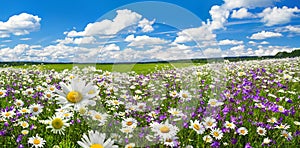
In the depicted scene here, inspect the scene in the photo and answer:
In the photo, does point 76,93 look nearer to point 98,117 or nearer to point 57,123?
point 57,123

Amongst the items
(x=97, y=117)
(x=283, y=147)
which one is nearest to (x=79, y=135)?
(x=97, y=117)

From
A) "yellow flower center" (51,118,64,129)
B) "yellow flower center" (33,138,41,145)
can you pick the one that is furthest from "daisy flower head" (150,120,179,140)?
"yellow flower center" (33,138,41,145)

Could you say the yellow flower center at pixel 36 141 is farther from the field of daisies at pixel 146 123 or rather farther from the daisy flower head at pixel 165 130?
the daisy flower head at pixel 165 130

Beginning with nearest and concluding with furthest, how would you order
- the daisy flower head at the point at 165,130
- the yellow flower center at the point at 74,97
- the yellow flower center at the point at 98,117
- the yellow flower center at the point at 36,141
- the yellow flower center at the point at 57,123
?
1. the yellow flower center at the point at 74,97
2. the daisy flower head at the point at 165,130
3. the yellow flower center at the point at 57,123
4. the yellow flower center at the point at 36,141
5. the yellow flower center at the point at 98,117

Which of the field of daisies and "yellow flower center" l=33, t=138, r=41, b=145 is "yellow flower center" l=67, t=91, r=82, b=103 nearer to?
the field of daisies

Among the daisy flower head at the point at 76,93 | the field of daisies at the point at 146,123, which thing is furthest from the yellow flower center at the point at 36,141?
the daisy flower head at the point at 76,93

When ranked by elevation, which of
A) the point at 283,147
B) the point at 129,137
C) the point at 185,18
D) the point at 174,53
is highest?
the point at 185,18

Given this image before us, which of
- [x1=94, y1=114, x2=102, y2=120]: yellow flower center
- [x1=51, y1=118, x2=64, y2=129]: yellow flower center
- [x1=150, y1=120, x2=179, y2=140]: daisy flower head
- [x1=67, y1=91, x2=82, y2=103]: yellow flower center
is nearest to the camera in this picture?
[x1=67, y1=91, x2=82, y2=103]: yellow flower center

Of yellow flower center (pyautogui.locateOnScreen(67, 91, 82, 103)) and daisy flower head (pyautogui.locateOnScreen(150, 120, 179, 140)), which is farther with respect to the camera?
daisy flower head (pyautogui.locateOnScreen(150, 120, 179, 140))

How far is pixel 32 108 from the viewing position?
410cm

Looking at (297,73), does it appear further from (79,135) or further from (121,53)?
(79,135)

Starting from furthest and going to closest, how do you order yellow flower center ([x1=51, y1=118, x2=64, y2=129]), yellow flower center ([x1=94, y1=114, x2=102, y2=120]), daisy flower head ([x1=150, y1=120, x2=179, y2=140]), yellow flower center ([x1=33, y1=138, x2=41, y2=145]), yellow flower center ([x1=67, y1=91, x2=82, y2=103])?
yellow flower center ([x1=94, y1=114, x2=102, y2=120])
yellow flower center ([x1=33, y1=138, x2=41, y2=145])
yellow flower center ([x1=51, y1=118, x2=64, y2=129])
daisy flower head ([x1=150, y1=120, x2=179, y2=140])
yellow flower center ([x1=67, y1=91, x2=82, y2=103])

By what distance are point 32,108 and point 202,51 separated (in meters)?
2.86

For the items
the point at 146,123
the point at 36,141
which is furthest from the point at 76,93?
the point at 146,123
